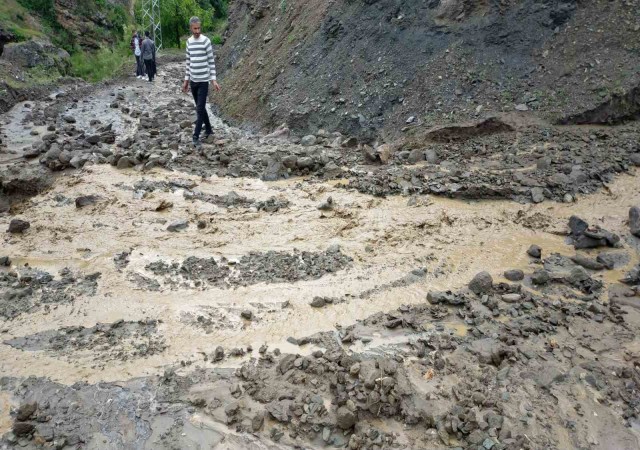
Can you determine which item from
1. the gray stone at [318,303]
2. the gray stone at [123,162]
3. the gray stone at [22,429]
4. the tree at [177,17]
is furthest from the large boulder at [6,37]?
the gray stone at [22,429]

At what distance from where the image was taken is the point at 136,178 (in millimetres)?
7266

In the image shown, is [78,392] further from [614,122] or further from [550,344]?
[614,122]

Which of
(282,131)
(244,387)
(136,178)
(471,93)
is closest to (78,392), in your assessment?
(244,387)

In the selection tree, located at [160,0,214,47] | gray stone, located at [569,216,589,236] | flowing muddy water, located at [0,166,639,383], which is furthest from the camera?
tree, located at [160,0,214,47]

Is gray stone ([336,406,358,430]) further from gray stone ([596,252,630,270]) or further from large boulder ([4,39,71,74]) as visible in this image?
large boulder ([4,39,71,74])

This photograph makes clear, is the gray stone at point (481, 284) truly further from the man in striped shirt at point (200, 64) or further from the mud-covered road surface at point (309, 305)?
the man in striped shirt at point (200, 64)

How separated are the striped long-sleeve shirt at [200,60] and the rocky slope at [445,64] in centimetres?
212

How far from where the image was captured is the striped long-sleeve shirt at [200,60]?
8.07 m

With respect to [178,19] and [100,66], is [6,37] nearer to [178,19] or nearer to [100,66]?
[100,66]

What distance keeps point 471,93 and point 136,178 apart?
585 cm

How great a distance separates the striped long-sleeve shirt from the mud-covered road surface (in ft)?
4.37

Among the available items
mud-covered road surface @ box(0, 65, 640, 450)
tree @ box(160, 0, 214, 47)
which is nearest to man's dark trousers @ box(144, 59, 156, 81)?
mud-covered road surface @ box(0, 65, 640, 450)

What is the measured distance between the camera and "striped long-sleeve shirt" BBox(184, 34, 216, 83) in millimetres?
8070

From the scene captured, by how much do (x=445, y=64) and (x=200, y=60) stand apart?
4457 mm
